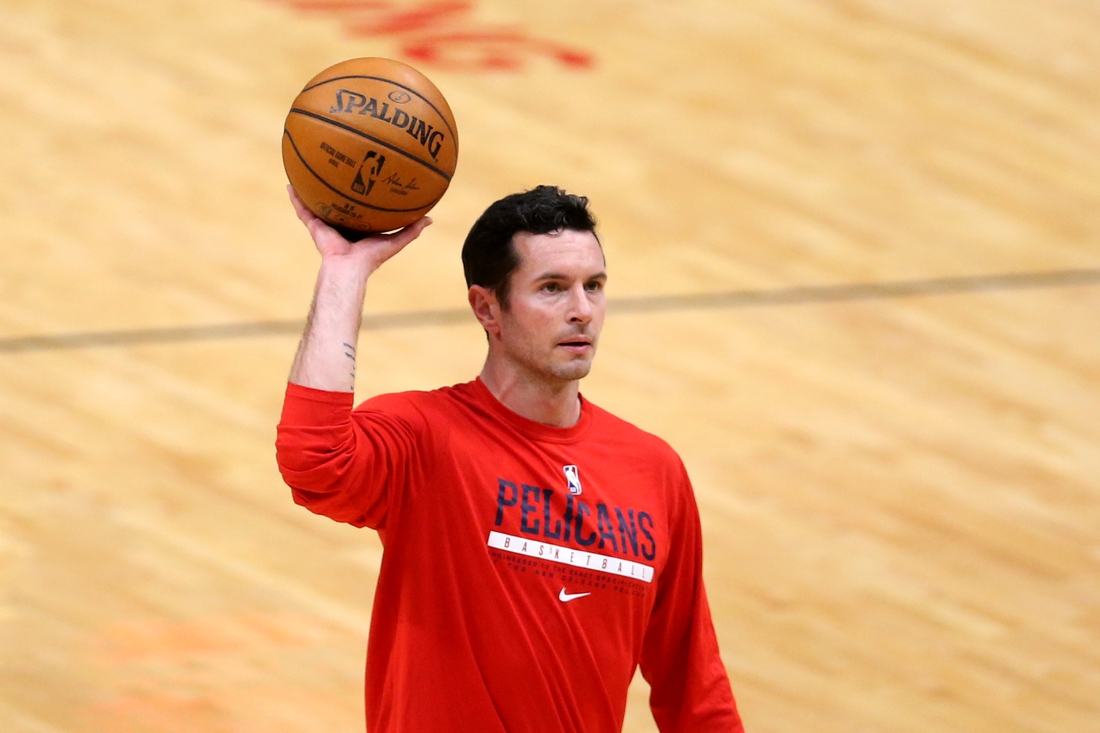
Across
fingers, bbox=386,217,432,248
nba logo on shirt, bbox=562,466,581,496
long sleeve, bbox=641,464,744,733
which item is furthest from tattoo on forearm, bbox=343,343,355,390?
long sleeve, bbox=641,464,744,733

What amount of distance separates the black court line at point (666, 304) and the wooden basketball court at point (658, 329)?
0.02 meters

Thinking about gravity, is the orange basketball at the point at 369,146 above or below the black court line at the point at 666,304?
below

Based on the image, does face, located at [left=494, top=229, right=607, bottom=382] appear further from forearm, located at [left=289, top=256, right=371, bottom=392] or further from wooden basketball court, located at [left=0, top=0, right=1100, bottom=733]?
wooden basketball court, located at [left=0, top=0, right=1100, bottom=733]

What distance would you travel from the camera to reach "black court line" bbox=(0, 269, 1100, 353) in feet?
14.5

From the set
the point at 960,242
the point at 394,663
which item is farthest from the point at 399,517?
the point at 960,242

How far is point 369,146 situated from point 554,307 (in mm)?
406

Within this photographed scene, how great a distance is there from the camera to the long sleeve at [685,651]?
2.45 m

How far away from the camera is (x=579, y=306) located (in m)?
2.30

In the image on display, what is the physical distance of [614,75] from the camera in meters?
5.86

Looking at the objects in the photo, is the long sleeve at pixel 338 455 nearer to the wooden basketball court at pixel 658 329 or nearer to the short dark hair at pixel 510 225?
the short dark hair at pixel 510 225

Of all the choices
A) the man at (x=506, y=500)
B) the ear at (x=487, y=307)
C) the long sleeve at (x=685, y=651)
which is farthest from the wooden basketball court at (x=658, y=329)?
the ear at (x=487, y=307)

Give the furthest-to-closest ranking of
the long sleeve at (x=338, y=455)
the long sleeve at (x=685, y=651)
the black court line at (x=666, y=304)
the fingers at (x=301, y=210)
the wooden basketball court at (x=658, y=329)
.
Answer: the black court line at (x=666, y=304) → the wooden basketball court at (x=658, y=329) → the long sleeve at (x=685, y=651) → the fingers at (x=301, y=210) → the long sleeve at (x=338, y=455)

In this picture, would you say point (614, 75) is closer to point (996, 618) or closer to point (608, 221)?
point (608, 221)

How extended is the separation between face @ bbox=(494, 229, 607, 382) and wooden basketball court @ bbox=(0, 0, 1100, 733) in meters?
1.48
